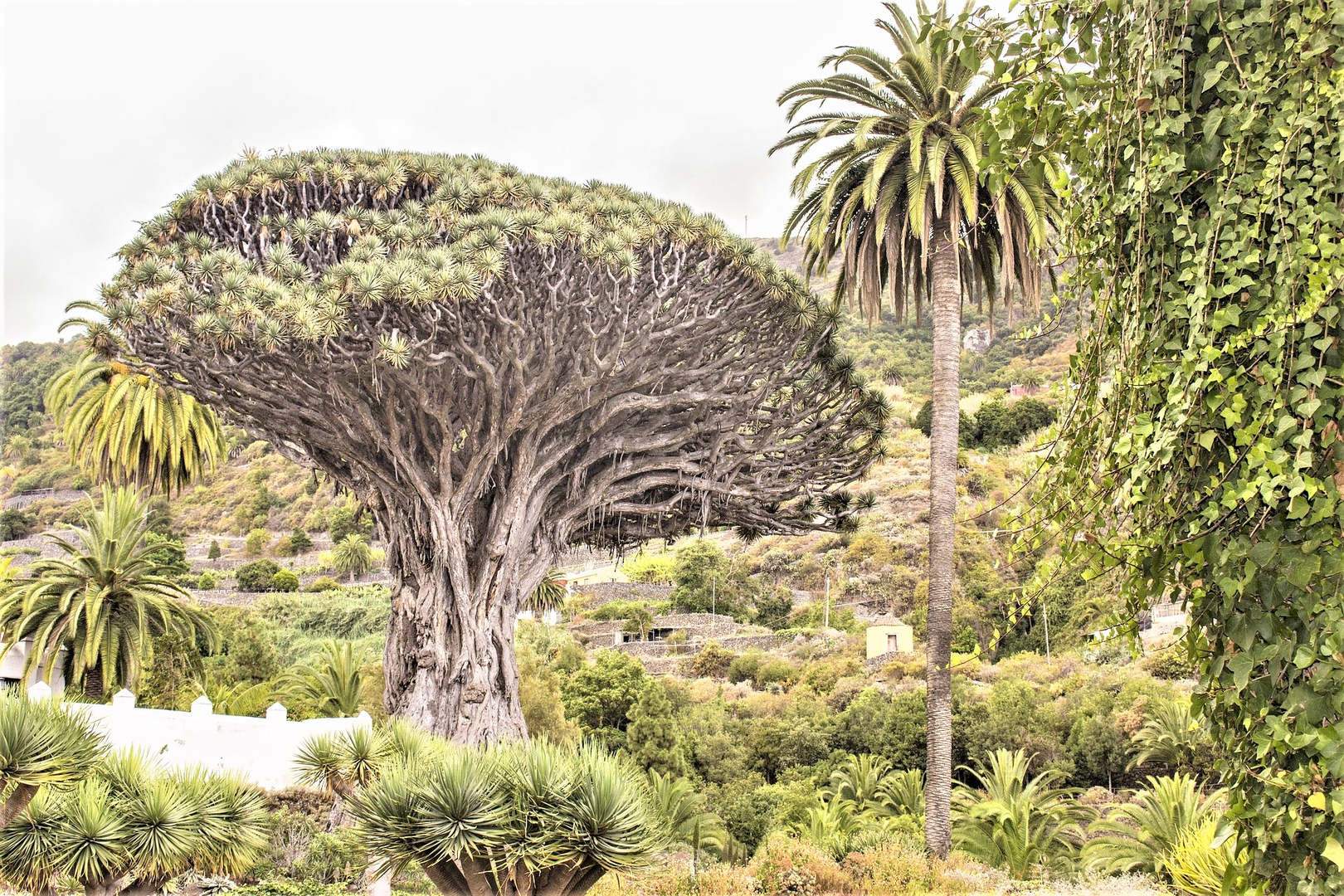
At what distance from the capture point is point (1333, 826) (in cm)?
265

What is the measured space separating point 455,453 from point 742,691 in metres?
21.3

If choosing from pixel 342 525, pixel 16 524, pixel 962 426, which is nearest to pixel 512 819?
pixel 962 426

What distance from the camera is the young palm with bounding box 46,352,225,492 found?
29.2m

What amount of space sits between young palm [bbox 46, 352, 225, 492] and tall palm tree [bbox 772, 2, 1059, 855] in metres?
18.7

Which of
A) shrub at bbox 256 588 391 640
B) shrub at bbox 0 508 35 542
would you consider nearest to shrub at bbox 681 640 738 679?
shrub at bbox 256 588 391 640

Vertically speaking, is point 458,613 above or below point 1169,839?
above

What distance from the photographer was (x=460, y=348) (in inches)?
584

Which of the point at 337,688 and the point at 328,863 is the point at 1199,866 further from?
the point at 337,688

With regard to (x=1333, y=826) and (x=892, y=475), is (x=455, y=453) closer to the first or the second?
(x=1333, y=826)

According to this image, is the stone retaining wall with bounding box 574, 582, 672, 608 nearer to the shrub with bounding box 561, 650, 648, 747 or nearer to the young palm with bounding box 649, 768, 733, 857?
the shrub with bounding box 561, 650, 648, 747

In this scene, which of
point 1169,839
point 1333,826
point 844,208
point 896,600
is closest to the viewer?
point 1333,826

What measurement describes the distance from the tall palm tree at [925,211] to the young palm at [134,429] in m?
18.7

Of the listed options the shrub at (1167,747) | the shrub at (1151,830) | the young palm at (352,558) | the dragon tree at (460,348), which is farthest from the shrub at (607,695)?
the young palm at (352,558)

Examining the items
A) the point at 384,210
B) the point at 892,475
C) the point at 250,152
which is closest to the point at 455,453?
the point at 384,210
